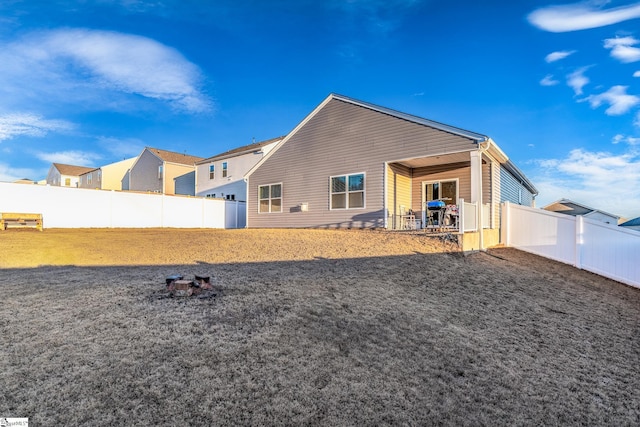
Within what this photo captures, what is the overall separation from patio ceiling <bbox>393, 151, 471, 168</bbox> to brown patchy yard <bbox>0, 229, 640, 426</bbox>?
5.45 metres

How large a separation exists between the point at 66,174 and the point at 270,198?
3962cm

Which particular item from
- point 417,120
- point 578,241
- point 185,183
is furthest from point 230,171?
point 578,241

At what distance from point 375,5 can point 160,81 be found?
9.37 meters

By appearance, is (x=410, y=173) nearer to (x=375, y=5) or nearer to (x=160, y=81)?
(x=375, y=5)

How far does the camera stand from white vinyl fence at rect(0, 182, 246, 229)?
51.6 feet

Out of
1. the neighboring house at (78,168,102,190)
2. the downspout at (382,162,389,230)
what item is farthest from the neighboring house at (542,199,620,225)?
the neighboring house at (78,168,102,190)

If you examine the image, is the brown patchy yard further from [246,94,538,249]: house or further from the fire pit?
[246,94,538,249]: house

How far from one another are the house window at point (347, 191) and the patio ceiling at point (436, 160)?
1.89m

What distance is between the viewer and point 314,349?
355 centimetres

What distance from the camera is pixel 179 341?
3518mm

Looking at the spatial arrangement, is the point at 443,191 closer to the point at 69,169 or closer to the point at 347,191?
the point at 347,191

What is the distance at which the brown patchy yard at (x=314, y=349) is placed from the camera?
266 cm

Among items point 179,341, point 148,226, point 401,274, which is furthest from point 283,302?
point 148,226

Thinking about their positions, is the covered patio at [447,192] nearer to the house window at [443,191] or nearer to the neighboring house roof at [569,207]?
the house window at [443,191]
